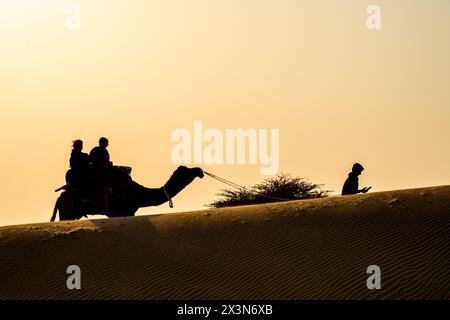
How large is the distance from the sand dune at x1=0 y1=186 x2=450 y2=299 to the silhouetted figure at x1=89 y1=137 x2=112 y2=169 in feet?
6.66

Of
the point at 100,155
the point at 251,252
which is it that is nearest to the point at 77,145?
the point at 100,155

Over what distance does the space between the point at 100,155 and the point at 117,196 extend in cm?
121

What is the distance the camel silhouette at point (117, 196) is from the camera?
84.9ft

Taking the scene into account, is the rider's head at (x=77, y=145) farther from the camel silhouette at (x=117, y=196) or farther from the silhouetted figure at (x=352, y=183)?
the silhouetted figure at (x=352, y=183)

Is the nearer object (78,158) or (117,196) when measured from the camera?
(78,158)

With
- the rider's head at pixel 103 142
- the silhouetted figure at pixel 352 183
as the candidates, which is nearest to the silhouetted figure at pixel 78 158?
the rider's head at pixel 103 142

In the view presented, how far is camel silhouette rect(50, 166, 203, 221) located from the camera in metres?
25.9

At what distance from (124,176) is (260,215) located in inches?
191

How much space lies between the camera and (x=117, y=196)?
26.2 meters

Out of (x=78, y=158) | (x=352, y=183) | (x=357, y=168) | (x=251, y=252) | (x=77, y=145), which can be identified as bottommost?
(x=251, y=252)

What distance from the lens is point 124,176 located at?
26312 millimetres

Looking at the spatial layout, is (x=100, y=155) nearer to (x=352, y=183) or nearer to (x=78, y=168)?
(x=78, y=168)

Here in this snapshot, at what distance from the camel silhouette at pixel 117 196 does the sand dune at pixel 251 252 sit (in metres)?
1.66
